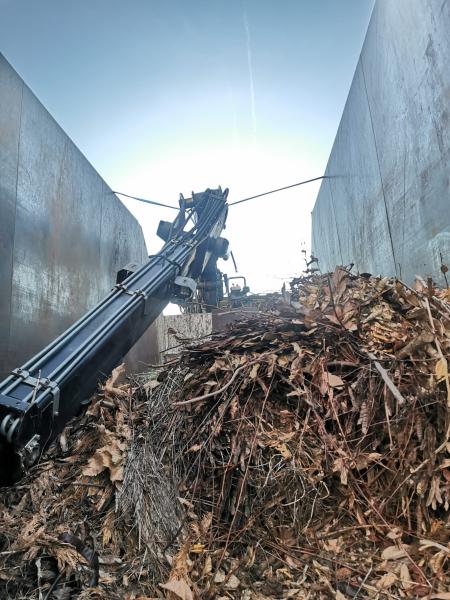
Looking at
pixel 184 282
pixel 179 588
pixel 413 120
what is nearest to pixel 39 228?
pixel 184 282

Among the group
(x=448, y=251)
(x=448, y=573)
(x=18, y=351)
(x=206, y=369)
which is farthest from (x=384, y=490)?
(x=18, y=351)

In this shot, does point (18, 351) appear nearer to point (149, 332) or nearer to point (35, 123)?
point (35, 123)

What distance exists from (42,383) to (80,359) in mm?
313

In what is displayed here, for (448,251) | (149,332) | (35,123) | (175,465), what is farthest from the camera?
(149,332)

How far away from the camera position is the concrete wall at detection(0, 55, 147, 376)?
3.75 m

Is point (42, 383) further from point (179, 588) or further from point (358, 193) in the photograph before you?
point (358, 193)

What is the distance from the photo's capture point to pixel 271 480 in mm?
1853

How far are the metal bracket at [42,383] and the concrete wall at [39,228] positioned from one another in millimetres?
1747

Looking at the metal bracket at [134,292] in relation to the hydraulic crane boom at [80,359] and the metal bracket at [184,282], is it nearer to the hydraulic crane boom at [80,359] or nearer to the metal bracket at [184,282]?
the hydraulic crane boom at [80,359]

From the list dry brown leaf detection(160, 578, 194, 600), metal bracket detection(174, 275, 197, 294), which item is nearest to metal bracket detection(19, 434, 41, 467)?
dry brown leaf detection(160, 578, 194, 600)

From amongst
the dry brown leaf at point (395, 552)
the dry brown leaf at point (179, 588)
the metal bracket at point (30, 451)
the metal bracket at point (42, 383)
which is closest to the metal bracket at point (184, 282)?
the metal bracket at point (42, 383)

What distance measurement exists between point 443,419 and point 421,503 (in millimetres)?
398

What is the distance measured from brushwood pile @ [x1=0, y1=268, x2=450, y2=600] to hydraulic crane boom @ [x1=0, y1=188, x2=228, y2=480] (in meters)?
0.29

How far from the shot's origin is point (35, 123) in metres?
4.36
